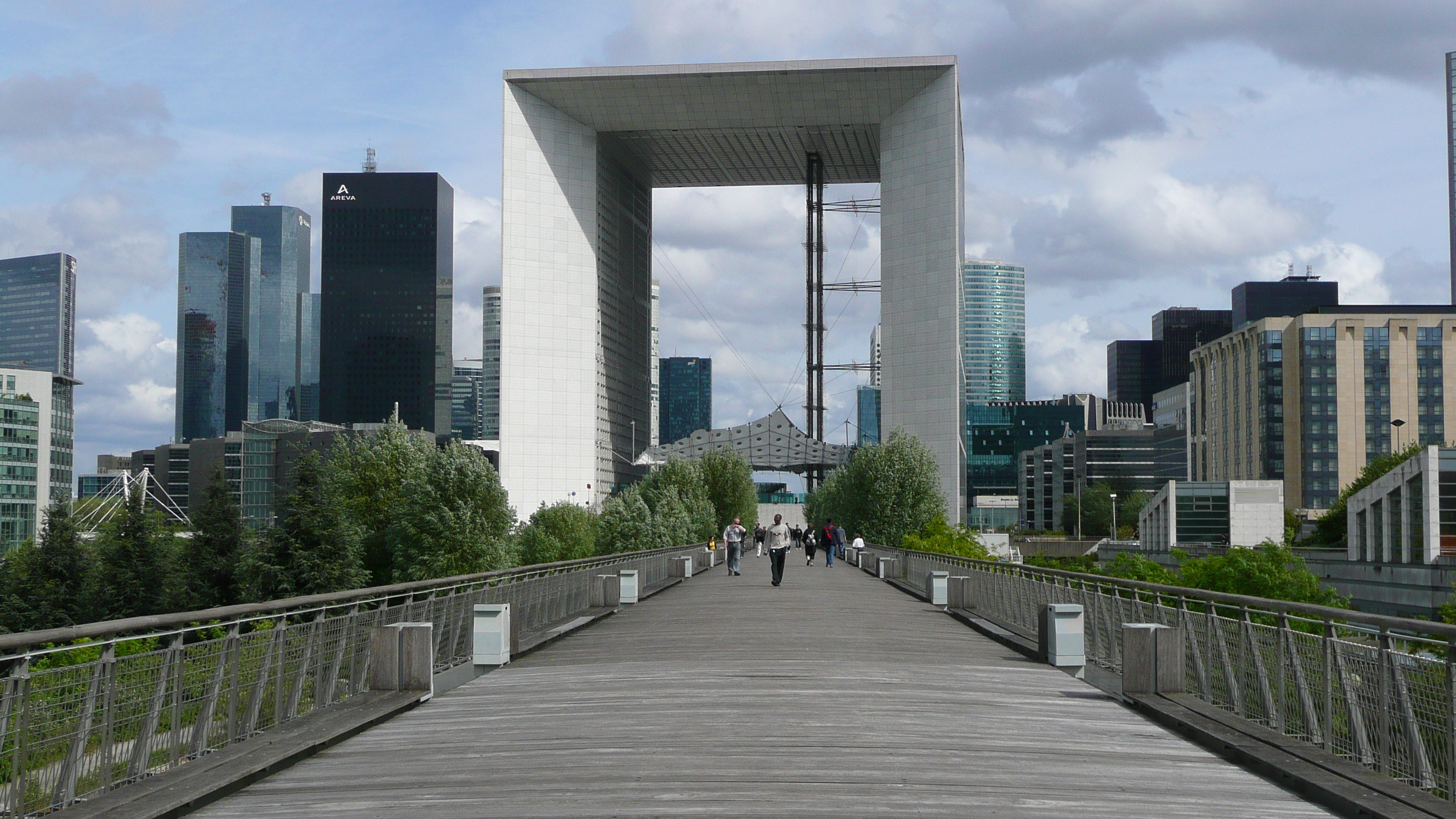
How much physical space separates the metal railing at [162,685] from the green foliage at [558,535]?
84.7 m

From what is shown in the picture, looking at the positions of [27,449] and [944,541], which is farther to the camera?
[27,449]

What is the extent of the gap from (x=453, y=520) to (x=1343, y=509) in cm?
8239

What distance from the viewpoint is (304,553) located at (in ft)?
233

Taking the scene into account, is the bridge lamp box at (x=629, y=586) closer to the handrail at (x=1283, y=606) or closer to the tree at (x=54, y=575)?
the handrail at (x=1283, y=606)

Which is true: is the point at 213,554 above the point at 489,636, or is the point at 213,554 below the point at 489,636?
below

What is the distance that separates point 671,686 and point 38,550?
7388cm

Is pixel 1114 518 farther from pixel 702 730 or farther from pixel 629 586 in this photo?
pixel 702 730

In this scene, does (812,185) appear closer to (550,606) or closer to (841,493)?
(841,493)

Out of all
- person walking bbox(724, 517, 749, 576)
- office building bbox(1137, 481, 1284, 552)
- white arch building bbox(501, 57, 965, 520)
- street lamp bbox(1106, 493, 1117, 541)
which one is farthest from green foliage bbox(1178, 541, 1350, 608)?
street lamp bbox(1106, 493, 1117, 541)

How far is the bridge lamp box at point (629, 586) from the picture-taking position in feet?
103

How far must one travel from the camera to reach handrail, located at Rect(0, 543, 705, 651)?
8.03m

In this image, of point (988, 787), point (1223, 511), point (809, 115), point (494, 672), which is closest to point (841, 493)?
point (809, 115)

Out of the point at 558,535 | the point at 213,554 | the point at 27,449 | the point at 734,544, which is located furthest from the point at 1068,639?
the point at 27,449

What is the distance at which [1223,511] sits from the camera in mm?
120625
